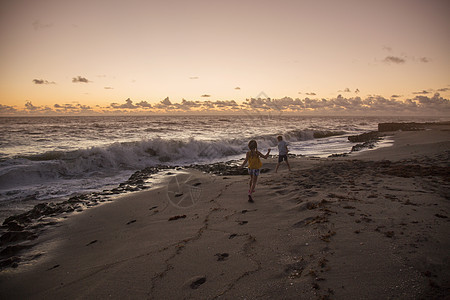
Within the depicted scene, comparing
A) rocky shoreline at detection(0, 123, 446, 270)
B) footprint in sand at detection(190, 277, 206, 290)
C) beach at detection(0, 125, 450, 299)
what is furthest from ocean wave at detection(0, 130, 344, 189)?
footprint in sand at detection(190, 277, 206, 290)

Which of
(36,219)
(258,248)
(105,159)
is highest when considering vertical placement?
(258,248)

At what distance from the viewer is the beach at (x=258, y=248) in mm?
2889

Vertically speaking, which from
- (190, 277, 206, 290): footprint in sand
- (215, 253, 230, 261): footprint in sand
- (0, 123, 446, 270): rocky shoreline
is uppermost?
(215, 253, 230, 261): footprint in sand

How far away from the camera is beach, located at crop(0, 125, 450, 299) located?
2889 millimetres

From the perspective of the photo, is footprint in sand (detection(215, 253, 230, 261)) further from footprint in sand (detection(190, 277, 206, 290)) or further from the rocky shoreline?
the rocky shoreline

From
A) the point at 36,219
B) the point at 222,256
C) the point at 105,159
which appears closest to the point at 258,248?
the point at 222,256

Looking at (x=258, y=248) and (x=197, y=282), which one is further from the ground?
(x=258, y=248)

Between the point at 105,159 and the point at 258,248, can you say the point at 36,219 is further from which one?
the point at 105,159

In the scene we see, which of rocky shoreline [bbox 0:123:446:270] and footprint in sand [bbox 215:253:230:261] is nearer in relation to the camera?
footprint in sand [bbox 215:253:230:261]

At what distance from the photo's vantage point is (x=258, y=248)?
3908 millimetres

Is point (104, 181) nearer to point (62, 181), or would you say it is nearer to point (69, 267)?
point (62, 181)

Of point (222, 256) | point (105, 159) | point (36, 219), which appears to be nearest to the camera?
point (222, 256)

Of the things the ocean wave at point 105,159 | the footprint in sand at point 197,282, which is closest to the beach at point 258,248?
the footprint in sand at point 197,282

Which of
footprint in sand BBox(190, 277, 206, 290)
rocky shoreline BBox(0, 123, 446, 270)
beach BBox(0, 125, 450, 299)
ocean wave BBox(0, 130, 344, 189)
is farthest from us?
ocean wave BBox(0, 130, 344, 189)
